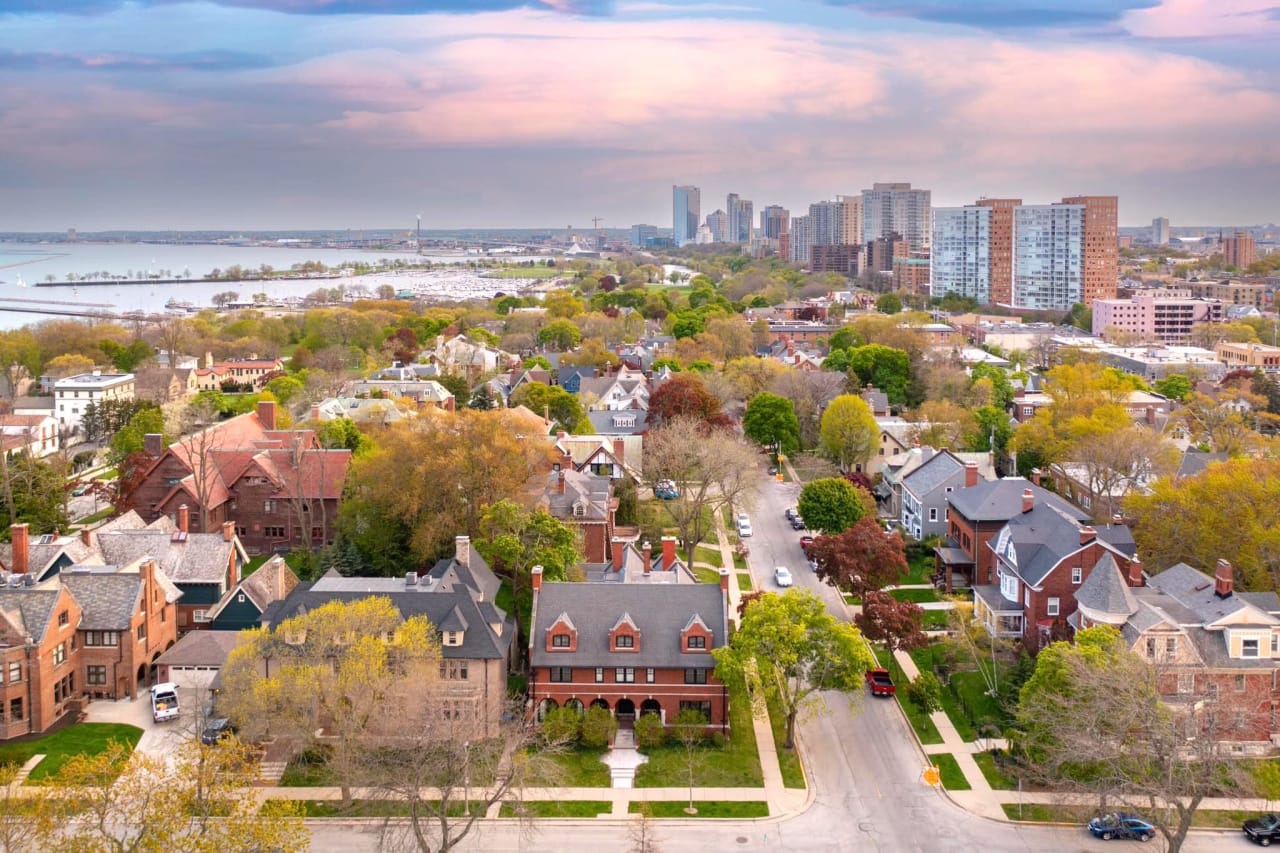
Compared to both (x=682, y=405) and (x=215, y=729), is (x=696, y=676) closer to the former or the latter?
(x=215, y=729)

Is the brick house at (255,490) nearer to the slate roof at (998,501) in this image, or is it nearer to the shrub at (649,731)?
the shrub at (649,731)

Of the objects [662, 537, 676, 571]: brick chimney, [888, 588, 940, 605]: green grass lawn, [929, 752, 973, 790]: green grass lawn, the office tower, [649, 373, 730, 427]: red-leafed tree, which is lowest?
[929, 752, 973, 790]: green grass lawn

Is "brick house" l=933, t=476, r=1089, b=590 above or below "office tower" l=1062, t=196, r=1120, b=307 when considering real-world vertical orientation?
below

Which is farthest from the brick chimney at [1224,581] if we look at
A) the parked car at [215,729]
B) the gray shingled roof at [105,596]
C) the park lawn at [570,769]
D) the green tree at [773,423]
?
the green tree at [773,423]

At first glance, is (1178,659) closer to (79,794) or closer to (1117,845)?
(1117,845)

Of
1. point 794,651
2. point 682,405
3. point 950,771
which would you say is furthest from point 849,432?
point 950,771

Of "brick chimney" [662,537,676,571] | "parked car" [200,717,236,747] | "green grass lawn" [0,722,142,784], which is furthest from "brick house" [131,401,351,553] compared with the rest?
"brick chimney" [662,537,676,571]

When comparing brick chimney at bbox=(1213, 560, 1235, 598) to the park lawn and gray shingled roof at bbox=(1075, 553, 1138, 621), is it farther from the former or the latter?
the park lawn
